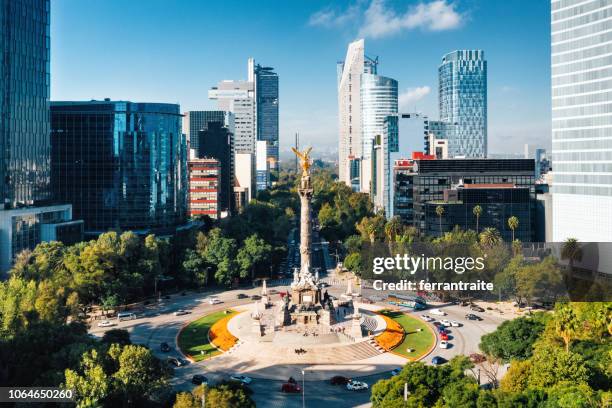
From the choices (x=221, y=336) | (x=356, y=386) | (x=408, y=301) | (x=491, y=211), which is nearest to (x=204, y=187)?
(x=491, y=211)

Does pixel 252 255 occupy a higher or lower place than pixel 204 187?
lower

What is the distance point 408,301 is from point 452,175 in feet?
177

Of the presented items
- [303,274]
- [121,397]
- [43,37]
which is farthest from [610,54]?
[43,37]

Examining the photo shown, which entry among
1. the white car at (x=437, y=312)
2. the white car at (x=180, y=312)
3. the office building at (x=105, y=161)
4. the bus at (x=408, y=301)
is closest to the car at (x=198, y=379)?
the white car at (x=180, y=312)

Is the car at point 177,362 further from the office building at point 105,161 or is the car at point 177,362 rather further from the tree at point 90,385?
the office building at point 105,161

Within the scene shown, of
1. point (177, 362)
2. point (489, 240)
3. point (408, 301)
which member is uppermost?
point (489, 240)

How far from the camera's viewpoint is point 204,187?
169125mm

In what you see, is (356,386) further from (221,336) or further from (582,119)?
(582,119)

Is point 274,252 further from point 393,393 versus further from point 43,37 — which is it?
point 393,393

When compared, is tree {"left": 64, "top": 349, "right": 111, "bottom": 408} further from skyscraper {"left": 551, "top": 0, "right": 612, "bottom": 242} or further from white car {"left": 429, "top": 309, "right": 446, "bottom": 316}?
skyscraper {"left": 551, "top": 0, "right": 612, "bottom": 242}

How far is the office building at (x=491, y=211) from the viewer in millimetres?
127625

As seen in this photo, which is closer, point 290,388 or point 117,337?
point 290,388

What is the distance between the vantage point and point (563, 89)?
315 ft

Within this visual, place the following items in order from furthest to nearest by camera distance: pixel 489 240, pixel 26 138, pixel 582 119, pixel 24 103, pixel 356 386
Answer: pixel 26 138 → pixel 24 103 → pixel 489 240 → pixel 582 119 → pixel 356 386
